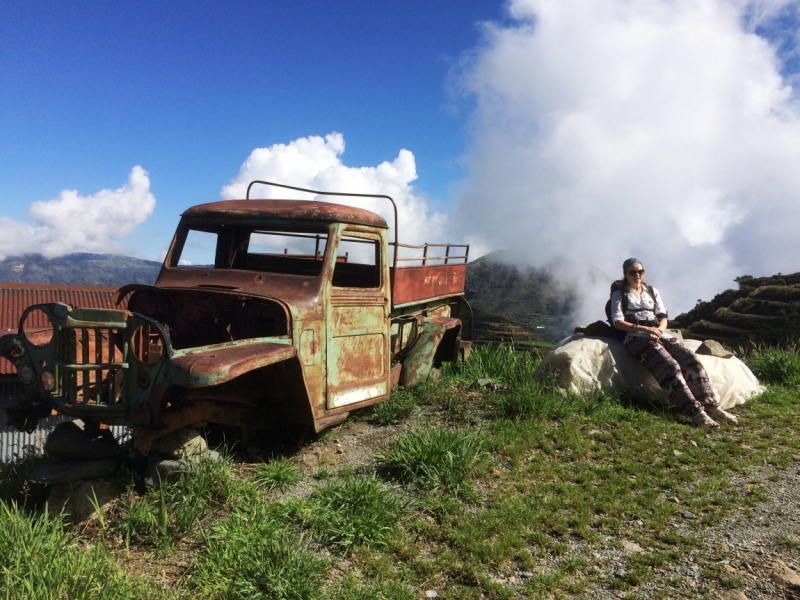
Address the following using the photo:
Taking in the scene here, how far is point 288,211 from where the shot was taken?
509 centimetres

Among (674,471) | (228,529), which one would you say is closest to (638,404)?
(674,471)

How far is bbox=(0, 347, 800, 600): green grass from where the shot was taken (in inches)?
118

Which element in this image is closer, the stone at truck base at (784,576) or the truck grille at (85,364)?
the stone at truck base at (784,576)

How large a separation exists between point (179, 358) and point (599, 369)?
14.4 ft

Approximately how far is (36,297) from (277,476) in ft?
45.9

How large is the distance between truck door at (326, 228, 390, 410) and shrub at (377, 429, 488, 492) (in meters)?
0.62

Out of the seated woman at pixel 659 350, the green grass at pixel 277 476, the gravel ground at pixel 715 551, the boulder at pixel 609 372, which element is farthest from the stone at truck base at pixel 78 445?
the seated woman at pixel 659 350

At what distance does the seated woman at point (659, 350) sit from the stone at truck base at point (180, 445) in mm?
4276

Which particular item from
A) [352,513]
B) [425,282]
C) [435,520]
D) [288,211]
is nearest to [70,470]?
[352,513]

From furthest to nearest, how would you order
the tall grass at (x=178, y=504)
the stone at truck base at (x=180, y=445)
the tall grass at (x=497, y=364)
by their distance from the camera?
the tall grass at (x=497, y=364)
the stone at truck base at (x=180, y=445)
the tall grass at (x=178, y=504)

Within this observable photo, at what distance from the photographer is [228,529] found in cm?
344

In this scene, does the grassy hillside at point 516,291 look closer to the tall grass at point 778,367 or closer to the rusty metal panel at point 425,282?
the tall grass at point 778,367

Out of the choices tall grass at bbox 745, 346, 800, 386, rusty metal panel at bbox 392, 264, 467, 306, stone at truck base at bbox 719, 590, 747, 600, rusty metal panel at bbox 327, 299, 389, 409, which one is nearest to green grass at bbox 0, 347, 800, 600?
stone at truck base at bbox 719, 590, 747, 600

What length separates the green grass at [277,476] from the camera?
13.5ft
